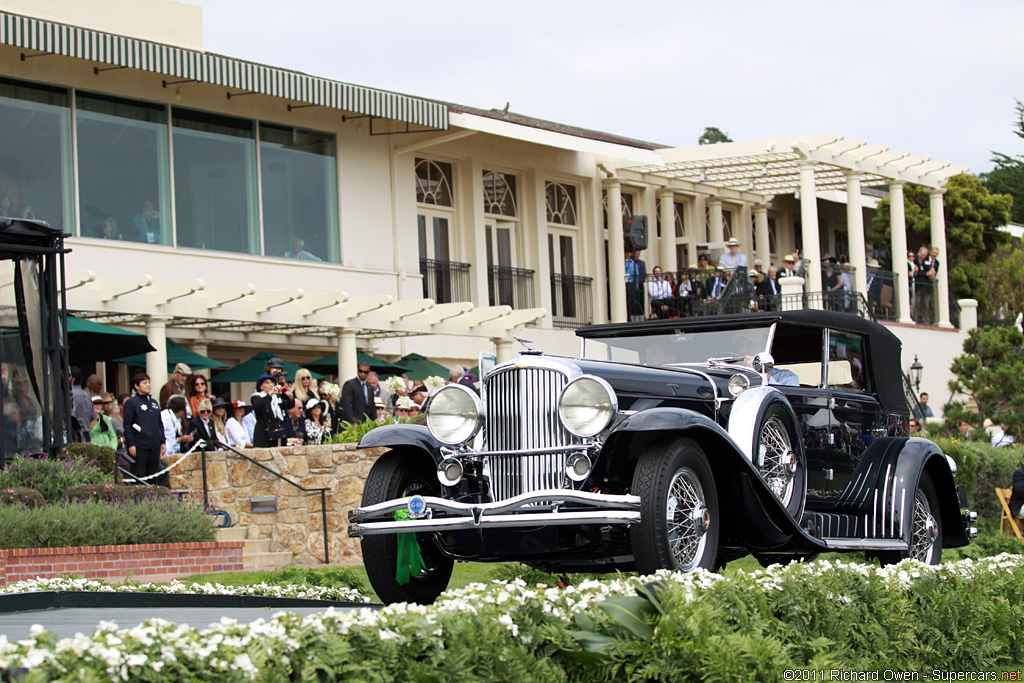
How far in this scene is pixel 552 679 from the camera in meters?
4.74

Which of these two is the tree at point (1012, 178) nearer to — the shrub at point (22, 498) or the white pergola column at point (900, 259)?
the white pergola column at point (900, 259)

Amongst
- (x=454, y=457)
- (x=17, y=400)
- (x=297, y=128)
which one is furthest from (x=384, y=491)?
(x=297, y=128)

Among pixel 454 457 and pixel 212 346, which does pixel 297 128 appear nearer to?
pixel 212 346

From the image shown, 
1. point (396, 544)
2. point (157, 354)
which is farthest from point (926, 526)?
point (157, 354)

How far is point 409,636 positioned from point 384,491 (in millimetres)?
2621

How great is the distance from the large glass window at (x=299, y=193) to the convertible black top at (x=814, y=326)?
43.6ft

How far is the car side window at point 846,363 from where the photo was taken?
29.8 ft

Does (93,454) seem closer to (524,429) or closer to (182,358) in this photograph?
(182,358)

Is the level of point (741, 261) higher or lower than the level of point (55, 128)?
lower

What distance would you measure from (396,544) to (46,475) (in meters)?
6.38

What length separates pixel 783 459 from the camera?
7824 mm

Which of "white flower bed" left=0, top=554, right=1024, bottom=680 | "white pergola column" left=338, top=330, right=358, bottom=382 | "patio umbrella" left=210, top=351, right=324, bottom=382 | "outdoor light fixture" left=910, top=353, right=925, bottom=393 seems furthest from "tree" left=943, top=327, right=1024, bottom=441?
"white flower bed" left=0, top=554, right=1024, bottom=680

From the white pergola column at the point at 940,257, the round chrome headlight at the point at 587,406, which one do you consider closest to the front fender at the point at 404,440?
the round chrome headlight at the point at 587,406

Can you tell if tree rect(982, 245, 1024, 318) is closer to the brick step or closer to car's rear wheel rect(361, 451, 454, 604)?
the brick step
